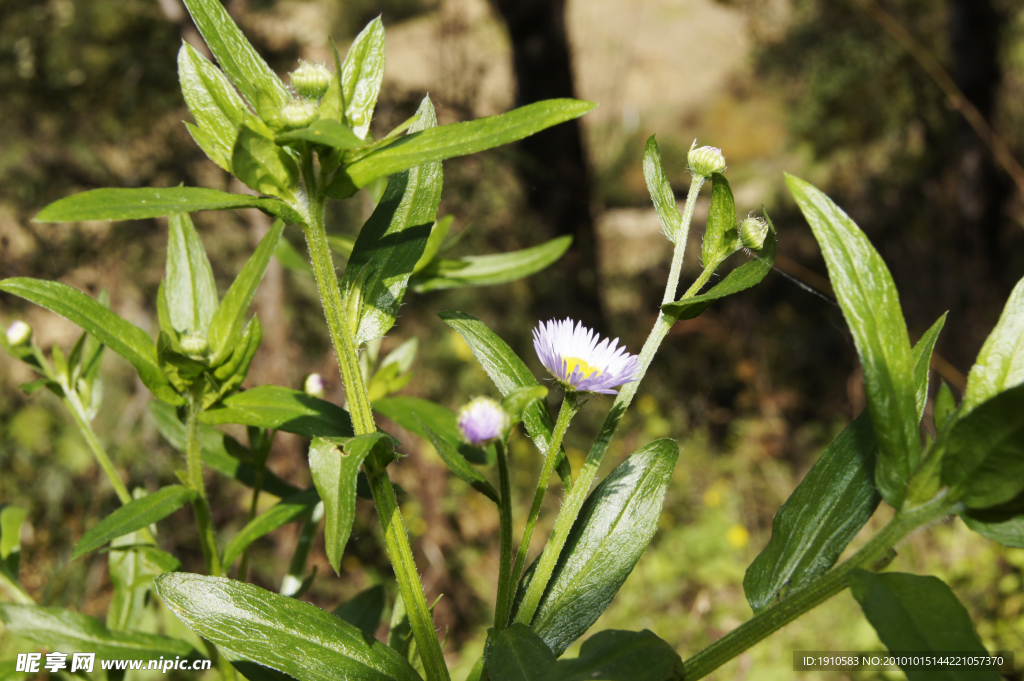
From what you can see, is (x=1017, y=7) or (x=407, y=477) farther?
(x=1017, y=7)

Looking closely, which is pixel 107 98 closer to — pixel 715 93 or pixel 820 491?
pixel 820 491

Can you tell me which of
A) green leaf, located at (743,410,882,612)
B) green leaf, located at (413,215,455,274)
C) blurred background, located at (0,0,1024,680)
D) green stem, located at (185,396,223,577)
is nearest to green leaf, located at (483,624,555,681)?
green leaf, located at (743,410,882,612)

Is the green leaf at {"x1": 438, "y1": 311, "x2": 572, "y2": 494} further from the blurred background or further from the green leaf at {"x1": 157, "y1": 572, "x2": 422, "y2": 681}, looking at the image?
the blurred background

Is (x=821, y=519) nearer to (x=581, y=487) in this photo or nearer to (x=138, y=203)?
(x=581, y=487)

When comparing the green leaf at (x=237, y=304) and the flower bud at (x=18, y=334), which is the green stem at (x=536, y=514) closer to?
the green leaf at (x=237, y=304)

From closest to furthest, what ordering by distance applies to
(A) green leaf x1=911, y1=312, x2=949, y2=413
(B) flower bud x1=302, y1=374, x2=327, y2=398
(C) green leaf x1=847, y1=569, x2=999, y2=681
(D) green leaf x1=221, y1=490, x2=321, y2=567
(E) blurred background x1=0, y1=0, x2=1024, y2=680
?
(C) green leaf x1=847, y1=569, x2=999, y2=681 < (A) green leaf x1=911, y1=312, x2=949, y2=413 < (D) green leaf x1=221, y1=490, x2=321, y2=567 < (B) flower bud x1=302, y1=374, x2=327, y2=398 < (E) blurred background x1=0, y1=0, x2=1024, y2=680

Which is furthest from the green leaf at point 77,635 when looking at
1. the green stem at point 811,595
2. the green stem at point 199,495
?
the green stem at point 811,595

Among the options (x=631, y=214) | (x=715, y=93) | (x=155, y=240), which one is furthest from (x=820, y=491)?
(x=715, y=93)
